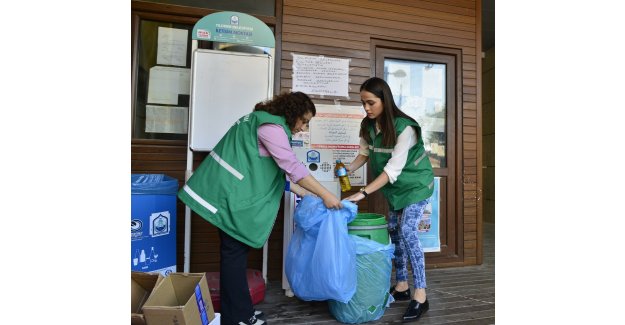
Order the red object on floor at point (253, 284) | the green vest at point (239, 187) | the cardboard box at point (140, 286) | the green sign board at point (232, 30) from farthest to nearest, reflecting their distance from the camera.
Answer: the green sign board at point (232, 30)
the red object on floor at point (253, 284)
the green vest at point (239, 187)
the cardboard box at point (140, 286)

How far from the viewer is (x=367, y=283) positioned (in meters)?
2.14

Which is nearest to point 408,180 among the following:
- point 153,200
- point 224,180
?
point 224,180

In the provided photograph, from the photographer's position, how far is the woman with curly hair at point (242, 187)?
1.90 m

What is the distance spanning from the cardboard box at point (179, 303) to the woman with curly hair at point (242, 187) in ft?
0.57

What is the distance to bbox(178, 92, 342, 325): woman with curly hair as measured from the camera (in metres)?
1.90

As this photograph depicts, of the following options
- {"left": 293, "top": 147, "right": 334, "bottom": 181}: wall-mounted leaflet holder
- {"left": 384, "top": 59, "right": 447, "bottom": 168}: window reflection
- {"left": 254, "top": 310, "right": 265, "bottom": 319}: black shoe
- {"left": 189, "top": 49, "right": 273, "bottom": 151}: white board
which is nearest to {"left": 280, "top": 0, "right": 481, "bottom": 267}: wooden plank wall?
{"left": 384, "top": 59, "right": 447, "bottom": 168}: window reflection

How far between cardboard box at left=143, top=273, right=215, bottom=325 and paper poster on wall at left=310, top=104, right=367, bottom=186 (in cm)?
166

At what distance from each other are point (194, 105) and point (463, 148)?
101 inches

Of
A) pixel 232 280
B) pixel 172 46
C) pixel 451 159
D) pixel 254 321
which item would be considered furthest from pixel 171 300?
pixel 451 159

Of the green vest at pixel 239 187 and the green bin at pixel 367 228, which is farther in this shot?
the green bin at pixel 367 228

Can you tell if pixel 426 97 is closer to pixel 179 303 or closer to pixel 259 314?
pixel 259 314

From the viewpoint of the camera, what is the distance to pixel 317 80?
327cm

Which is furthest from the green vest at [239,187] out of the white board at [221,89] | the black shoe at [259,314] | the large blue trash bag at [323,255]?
the white board at [221,89]

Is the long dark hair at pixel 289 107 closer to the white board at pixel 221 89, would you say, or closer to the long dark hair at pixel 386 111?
the long dark hair at pixel 386 111
